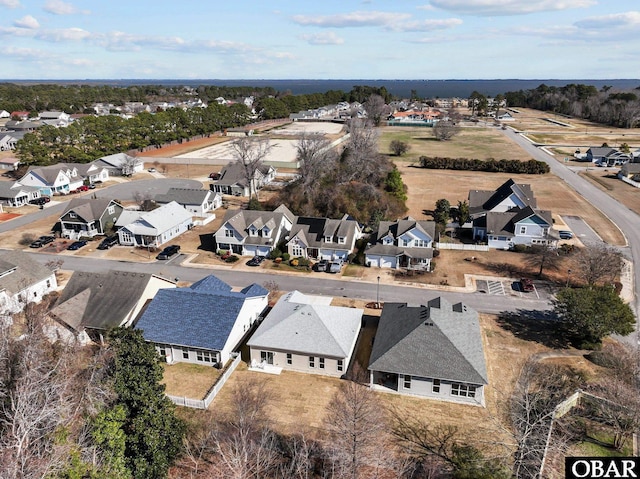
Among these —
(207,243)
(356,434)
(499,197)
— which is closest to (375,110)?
(499,197)

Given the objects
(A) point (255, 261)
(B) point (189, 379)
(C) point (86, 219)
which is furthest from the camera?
(C) point (86, 219)

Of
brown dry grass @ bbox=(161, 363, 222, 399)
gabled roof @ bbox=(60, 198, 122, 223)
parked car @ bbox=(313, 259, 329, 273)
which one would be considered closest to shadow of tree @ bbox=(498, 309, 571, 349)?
parked car @ bbox=(313, 259, 329, 273)

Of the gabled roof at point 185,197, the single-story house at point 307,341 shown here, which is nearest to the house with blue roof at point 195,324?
the single-story house at point 307,341

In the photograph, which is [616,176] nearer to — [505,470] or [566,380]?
[566,380]

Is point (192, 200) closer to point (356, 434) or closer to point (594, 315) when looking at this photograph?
point (356, 434)

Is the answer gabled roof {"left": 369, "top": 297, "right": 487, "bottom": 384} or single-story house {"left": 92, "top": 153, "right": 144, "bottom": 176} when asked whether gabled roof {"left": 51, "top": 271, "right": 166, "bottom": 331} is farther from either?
single-story house {"left": 92, "top": 153, "right": 144, "bottom": 176}
